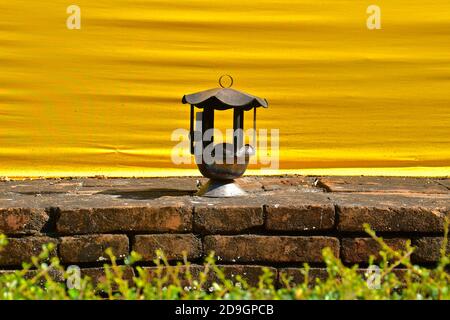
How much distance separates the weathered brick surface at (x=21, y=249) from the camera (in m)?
3.35

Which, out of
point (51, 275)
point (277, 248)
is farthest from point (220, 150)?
point (51, 275)

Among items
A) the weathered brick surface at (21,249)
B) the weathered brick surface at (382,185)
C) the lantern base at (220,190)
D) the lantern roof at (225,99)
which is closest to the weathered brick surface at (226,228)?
the weathered brick surface at (21,249)

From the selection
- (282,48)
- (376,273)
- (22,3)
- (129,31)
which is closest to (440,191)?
(376,273)

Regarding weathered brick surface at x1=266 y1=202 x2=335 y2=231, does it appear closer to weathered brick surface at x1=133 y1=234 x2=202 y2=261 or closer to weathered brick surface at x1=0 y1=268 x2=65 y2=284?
weathered brick surface at x1=133 y1=234 x2=202 y2=261

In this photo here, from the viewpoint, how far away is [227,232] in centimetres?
340

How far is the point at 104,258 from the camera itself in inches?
132

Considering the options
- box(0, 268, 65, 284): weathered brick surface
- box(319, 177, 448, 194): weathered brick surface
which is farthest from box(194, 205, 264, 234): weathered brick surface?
box(319, 177, 448, 194): weathered brick surface

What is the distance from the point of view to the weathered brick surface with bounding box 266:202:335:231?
3.40 metres

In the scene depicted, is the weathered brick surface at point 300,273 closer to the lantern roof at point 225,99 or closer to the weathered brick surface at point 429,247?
the weathered brick surface at point 429,247

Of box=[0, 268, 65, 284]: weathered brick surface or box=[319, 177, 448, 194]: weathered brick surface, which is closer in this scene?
box=[0, 268, 65, 284]: weathered brick surface
